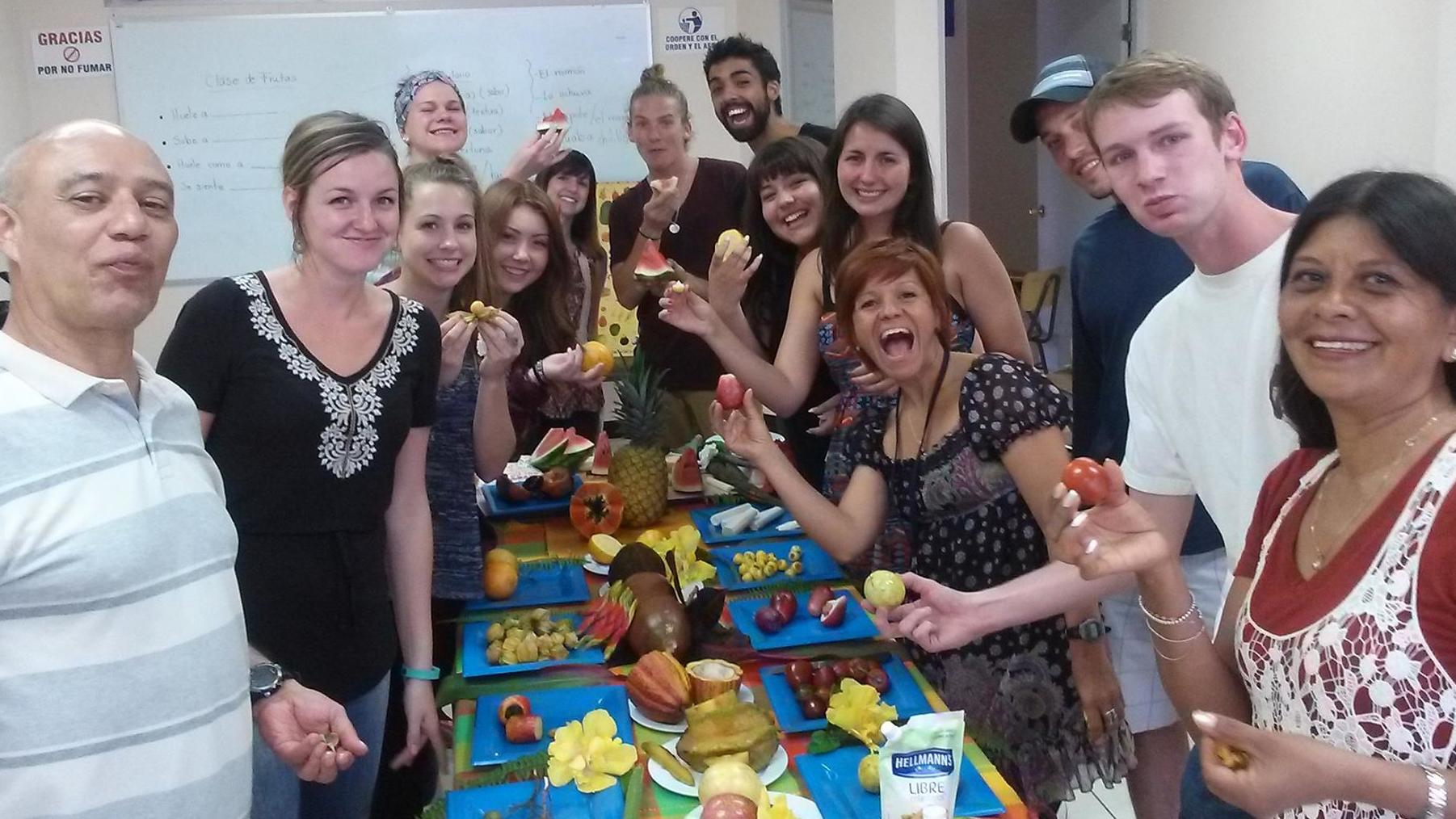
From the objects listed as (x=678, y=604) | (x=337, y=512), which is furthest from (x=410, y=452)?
(x=678, y=604)

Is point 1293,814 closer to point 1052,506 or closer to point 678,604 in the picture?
point 1052,506

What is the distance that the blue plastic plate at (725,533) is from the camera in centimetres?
257

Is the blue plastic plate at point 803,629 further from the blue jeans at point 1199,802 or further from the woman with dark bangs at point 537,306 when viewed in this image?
the woman with dark bangs at point 537,306

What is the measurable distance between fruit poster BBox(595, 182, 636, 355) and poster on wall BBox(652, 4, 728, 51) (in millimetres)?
755

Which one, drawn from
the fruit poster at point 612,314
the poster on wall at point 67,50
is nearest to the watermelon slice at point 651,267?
the fruit poster at point 612,314

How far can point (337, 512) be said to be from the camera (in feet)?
6.12

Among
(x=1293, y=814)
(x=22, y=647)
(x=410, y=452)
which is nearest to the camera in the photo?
(x=22, y=647)

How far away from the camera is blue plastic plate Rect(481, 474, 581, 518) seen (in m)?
2.89

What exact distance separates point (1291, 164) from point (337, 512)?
3.59 metres

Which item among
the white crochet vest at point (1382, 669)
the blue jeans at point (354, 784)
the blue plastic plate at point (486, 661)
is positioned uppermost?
the white crochet vest at point (1382, 669)

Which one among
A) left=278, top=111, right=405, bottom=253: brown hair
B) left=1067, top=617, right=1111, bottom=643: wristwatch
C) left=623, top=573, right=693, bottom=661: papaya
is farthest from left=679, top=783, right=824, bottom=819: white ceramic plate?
left=278, top=111, right=405, bottom=253: brown hair

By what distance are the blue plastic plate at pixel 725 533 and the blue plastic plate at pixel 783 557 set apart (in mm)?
22

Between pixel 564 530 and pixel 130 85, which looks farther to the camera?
pixel 130 85

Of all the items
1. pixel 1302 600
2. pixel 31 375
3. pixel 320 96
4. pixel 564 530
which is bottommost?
pixel 564 530
